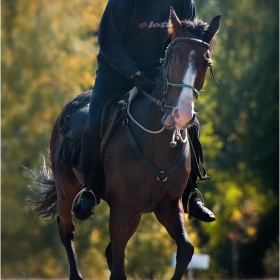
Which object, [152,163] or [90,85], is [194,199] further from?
[90,85]

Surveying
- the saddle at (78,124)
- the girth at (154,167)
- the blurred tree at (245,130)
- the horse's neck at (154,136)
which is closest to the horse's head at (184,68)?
the horse's neck at (154,136)

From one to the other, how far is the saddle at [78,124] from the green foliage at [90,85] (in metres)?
17.4

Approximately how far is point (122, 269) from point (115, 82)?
2.08 meters

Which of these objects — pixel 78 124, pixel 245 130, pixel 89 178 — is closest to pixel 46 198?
pixel 78 124

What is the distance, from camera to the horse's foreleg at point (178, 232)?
29.8ft

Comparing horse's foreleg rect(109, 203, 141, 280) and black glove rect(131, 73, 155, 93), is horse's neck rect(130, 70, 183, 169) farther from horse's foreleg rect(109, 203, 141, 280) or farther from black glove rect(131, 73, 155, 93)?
horse's foreleg rect(109, 203, 141, 280)

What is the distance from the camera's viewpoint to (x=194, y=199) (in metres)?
9.80

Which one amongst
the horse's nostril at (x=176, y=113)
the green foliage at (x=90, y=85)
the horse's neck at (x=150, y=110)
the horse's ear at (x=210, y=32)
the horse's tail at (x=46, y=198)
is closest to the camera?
the horse's nostril at (x=176, y=113)

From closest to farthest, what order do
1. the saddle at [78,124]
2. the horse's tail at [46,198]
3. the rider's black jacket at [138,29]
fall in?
the saddle at [78,124] < the rider's black jacket at [138,29] < the horse's tail at [46,198]

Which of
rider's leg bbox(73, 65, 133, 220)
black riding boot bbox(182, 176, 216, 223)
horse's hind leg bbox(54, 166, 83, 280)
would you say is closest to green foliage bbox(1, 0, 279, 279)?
horse's hind leg bbox(54, 166, 83, 280)

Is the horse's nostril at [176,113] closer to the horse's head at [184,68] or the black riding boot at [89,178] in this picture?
the horse's head at [184,68]

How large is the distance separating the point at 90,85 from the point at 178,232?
20.4 meters

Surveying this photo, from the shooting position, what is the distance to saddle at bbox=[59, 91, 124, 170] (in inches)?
367

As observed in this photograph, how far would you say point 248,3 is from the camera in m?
32.0
